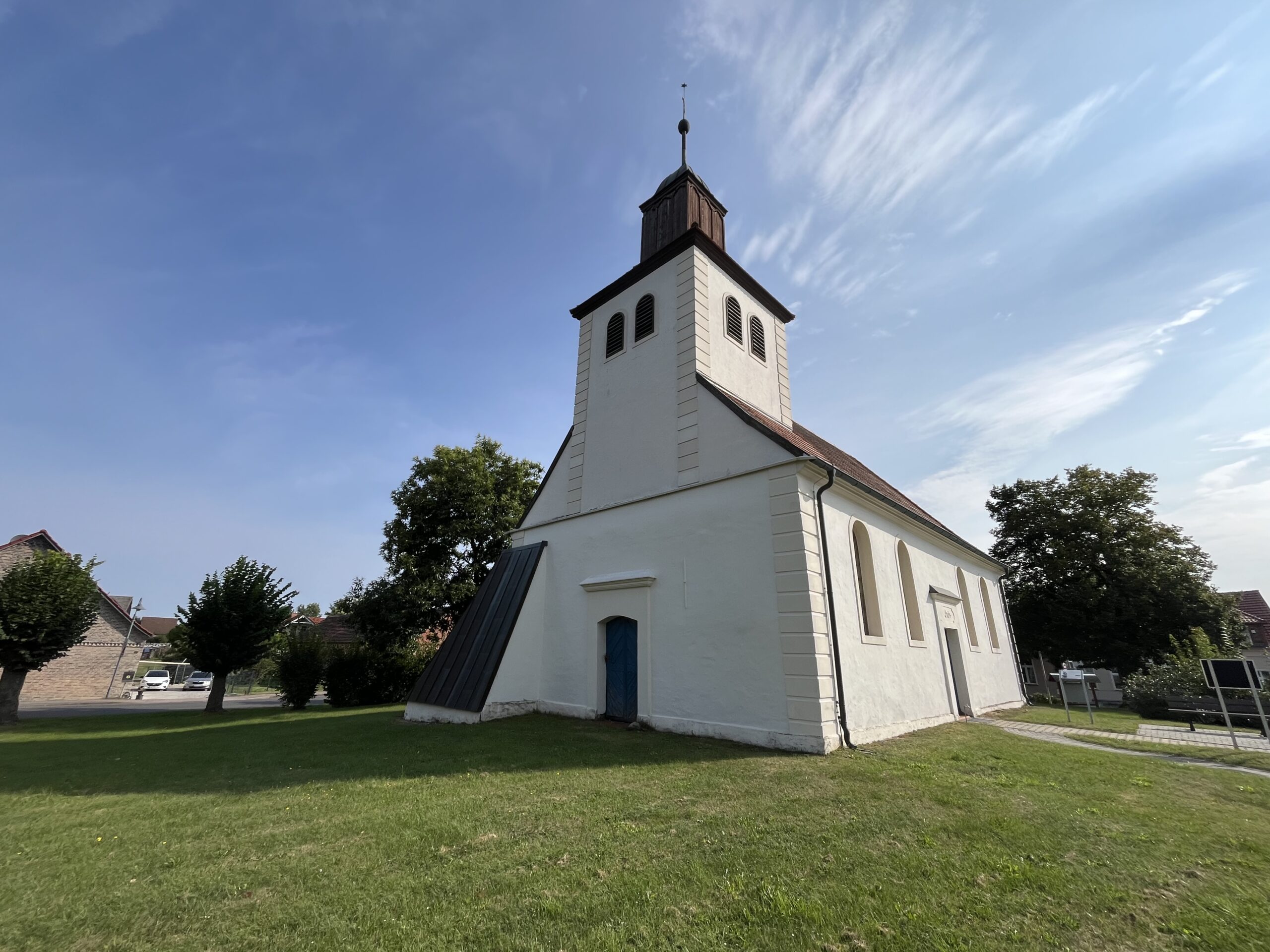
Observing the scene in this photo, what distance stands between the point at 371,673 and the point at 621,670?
15.4 m

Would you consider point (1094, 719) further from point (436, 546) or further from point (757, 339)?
point (436, 546)

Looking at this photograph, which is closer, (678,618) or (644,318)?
(678,618)

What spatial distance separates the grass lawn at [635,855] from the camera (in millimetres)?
3232

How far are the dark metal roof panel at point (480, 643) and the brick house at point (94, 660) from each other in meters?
27.8

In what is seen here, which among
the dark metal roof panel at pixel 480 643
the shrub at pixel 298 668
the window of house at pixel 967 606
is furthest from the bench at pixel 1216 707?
the shrub at pixel 298 668

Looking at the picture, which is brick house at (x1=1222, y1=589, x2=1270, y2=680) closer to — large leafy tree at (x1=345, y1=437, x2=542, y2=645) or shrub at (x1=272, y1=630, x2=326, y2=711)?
large leafy tree at (x1=345, y1=437, x2=542, y2=645)

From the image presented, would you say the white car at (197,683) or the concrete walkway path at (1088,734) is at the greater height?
the concrete walkway path at (1088,734)

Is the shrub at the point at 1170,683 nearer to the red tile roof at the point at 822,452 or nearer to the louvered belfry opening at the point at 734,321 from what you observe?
the red tile roof at the point at 822,452

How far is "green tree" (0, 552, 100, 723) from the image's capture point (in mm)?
15453

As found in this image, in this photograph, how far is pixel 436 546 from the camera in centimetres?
2486

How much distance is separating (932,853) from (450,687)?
420 inches

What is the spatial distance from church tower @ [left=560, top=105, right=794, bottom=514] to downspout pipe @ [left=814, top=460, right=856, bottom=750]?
2.51 meters

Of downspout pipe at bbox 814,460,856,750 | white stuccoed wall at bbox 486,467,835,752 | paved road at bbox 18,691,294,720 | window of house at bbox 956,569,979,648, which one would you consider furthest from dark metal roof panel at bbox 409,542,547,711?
paved road at bbox 18,691,294,720

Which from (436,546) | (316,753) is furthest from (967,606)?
(436,546)
